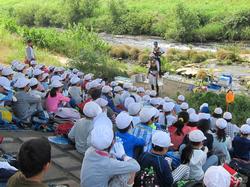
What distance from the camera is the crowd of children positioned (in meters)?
3.50

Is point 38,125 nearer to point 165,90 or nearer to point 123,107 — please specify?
point 123,107

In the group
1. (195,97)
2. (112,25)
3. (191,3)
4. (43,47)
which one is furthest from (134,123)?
(191,3)

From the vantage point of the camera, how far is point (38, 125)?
272 inches

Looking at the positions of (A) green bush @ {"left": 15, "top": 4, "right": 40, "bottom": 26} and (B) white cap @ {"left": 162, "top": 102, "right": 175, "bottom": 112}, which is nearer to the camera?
(B) white cap @ {"left": 162, "top": 102, "right": 175, "bottom": 112}

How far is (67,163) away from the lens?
5.38 meters

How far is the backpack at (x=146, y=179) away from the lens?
12.4 ft

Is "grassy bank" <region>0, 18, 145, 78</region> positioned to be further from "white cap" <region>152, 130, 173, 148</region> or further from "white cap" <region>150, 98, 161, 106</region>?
"white cap" <region>152, 130, 173, 148</region>

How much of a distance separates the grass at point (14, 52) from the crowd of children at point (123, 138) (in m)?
6.57

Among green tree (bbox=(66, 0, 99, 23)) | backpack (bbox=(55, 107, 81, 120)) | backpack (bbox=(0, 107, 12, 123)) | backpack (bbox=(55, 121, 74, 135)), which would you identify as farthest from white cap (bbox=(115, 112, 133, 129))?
green tree (bbox=(66, 0, 99, 23))

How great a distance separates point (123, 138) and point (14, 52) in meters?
13.3

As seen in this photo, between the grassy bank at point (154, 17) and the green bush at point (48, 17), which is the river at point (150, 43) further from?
the green bush at point (48, 17)

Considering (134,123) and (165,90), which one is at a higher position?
(134,123)

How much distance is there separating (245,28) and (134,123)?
25.1 metres

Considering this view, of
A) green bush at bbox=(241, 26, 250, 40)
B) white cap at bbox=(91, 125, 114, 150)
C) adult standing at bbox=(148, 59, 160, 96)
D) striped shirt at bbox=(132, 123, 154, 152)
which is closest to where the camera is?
white cap at bbox=(91, 125, 114, 150)
